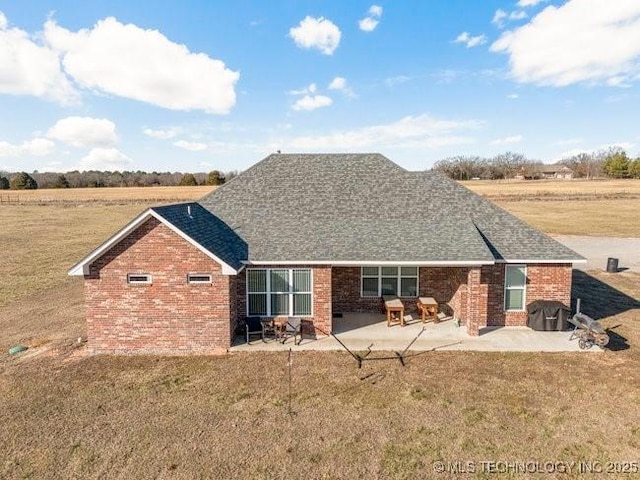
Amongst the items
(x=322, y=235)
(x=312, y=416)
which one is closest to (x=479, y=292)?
(x=322, y=235)

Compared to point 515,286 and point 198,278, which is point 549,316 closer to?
point 515,286

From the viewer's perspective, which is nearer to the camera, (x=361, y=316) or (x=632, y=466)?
(x=632, y=466)

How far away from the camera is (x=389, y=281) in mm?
17531

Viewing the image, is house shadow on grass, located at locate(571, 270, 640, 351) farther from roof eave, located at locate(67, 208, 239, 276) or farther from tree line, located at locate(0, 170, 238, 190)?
tree line, located at locate(0, 170, 238, 190)

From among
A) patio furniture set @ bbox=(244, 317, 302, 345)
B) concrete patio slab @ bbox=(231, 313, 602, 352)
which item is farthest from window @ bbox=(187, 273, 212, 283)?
concrete patio slab @ bbox=(231, 313, 602, 352)

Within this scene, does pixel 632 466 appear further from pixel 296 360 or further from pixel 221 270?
pixel 221 270

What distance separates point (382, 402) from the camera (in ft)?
35.2

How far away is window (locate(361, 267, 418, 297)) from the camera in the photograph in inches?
685

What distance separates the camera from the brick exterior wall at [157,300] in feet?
43.5

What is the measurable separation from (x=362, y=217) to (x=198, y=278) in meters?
7.15

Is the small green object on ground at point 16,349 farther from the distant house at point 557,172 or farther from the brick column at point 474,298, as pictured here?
the distant house at point 557,172

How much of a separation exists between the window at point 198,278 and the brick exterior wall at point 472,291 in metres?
5.99

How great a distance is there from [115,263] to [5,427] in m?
5.28

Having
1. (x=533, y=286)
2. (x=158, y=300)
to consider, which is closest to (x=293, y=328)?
(x=158, y=300)
